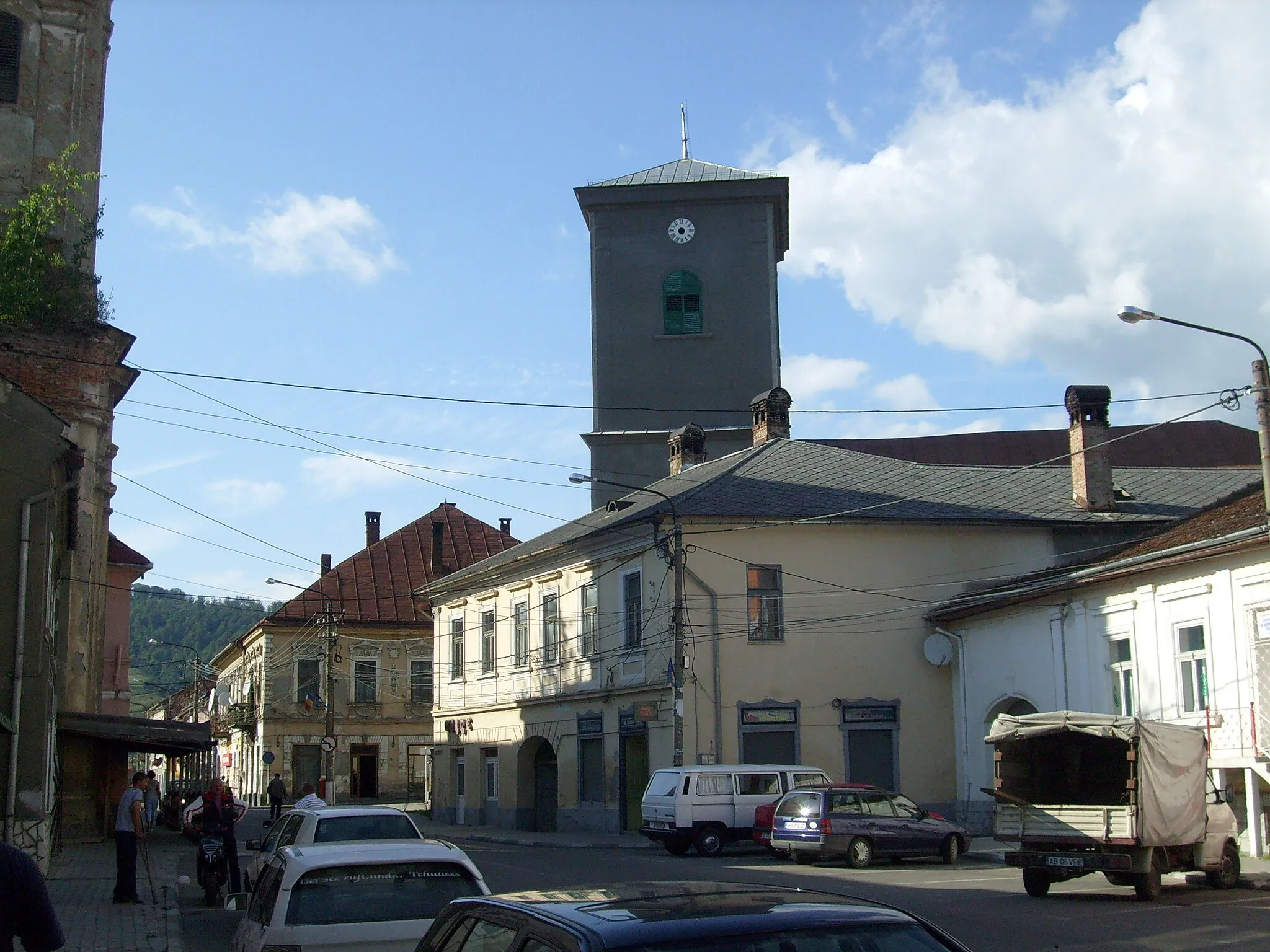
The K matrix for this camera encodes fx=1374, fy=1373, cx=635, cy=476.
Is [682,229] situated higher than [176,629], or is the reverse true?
[682,229]

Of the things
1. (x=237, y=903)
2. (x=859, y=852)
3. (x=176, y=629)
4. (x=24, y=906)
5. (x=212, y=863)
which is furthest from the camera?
(x=176, y=629)

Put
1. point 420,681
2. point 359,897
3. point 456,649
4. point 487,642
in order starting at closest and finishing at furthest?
1. point 359,897
2. point 487,642
3. point 456,649
4. point 420,681

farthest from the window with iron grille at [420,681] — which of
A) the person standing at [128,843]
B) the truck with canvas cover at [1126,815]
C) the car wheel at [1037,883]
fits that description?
the car wheel at [1037,883]

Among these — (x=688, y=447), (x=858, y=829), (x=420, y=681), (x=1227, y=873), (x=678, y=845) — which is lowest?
(x=678, y=845)

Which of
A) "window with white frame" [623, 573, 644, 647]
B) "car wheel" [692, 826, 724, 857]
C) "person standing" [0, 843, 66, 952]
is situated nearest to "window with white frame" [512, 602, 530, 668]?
"window with white frame" [623, 573, 644, 647]

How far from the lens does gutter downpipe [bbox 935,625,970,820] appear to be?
33.6 m

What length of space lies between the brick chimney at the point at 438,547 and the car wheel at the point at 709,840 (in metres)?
37.9

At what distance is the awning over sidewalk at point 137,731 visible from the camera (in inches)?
1145

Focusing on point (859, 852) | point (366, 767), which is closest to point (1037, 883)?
point (859, 852)

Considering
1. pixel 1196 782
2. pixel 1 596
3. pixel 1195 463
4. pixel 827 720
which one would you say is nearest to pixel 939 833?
pixel 1196 782

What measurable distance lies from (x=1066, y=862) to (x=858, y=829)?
670 centimetres

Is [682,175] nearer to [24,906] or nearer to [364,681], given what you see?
[364,681]

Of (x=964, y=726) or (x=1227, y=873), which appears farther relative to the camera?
(x=964, y=726)

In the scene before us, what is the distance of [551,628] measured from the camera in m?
41.4
